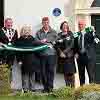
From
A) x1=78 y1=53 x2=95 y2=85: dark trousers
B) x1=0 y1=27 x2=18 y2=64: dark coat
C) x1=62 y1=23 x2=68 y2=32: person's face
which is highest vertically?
x1=62 y1=23 x2=68 y2=32: person's face

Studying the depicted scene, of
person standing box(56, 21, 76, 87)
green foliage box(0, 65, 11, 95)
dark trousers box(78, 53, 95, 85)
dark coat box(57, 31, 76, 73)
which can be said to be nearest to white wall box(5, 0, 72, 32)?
person standing box(56, 21, 76, 87)

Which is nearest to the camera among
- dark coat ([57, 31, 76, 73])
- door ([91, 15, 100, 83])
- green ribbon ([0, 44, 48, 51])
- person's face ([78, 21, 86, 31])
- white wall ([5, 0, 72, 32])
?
green ribbon ([0, 44, 48, 51])

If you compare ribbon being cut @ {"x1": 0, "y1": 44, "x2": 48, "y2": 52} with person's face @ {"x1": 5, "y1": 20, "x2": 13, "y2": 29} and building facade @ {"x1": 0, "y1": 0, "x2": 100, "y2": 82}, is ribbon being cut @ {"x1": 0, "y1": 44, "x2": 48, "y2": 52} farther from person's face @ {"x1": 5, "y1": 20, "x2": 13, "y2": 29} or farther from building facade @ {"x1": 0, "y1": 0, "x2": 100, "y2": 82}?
building facade @ {"x1": 0, "y1": 0, "x2": 100, "y2": 82}

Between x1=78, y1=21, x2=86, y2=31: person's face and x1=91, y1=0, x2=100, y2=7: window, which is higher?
x1=91, y1=0, x2=100, y2=7: window

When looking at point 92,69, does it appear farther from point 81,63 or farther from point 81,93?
point 81,93

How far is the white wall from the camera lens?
14367 mm

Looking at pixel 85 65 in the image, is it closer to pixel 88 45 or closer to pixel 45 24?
pixel 88 45

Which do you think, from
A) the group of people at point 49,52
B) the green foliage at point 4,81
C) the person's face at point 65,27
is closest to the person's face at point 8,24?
the group of people at point 49,52

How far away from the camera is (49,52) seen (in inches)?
546

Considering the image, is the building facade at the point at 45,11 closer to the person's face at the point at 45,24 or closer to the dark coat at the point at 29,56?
the person's face at the point at 45,24

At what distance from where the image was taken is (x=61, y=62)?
1404 cm

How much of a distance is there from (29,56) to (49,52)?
525 millimetres

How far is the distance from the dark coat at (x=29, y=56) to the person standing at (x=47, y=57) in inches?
7.3

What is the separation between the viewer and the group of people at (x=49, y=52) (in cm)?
1376
